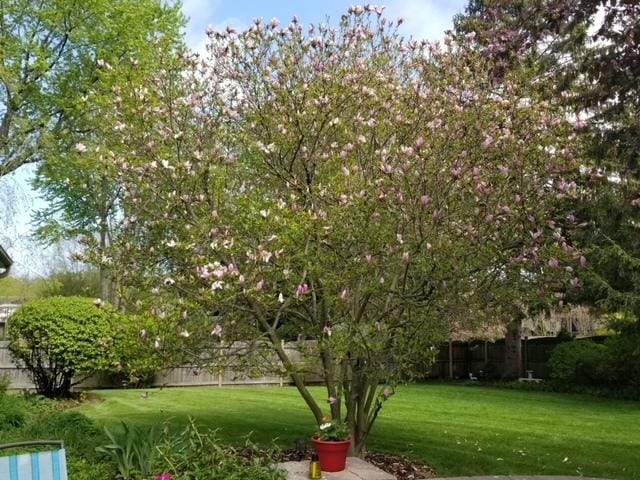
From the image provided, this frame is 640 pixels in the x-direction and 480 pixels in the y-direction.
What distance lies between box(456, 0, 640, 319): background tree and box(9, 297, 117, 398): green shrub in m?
8.06

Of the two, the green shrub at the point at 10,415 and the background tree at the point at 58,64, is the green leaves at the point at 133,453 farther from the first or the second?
the background tree at the point at 58,64

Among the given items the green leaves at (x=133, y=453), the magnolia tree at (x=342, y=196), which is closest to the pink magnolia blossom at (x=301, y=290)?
the magnolia tree at (x=342, y=196)

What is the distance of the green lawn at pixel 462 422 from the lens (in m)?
6.72

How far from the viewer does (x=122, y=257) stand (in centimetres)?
604

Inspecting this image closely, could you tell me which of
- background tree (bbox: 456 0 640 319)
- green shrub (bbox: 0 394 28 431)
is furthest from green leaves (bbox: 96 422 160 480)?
background tree (bbox: 456 0 640 319)

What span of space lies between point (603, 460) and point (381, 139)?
13.9 ft

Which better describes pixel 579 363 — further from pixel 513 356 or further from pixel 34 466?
pixel 34 466

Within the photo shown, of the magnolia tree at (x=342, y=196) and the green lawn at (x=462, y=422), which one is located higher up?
the magnolia tree at (x=342, y=196)

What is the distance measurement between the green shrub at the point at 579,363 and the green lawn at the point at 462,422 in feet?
3.22

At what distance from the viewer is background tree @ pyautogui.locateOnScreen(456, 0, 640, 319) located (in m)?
7.47

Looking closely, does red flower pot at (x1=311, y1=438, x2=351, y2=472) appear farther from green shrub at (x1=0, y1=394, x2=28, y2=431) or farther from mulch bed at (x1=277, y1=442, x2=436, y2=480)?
green shrub at (x1=0, y1=394, x2=28, y2=431)

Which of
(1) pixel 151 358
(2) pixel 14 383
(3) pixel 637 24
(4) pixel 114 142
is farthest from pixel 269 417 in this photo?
(2) pixel 14 383

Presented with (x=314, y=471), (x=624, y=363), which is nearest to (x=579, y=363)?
(x=624, y=363)

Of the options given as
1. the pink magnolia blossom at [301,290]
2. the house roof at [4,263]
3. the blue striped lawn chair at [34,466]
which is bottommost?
the blue striped lawn chair at [34,466]
